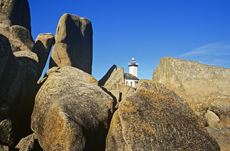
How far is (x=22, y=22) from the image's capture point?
12250 mm

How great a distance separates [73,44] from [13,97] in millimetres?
9744

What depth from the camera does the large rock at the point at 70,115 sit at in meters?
4.41

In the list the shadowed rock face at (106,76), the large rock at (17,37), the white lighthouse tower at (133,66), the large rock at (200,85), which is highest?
the white lighthouse tower at (133,66)

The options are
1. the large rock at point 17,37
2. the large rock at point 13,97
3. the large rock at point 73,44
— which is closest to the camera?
the large rock at point 13,97

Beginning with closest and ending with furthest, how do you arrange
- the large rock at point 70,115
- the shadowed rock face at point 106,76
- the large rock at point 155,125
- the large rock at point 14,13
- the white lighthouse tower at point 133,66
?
the large rock at point 70,115 → the large rock at point 155,125 → the large rock at point 14,13 → the shadowed rock face at point 106,76 → the white lighthouse tower at point 133,66

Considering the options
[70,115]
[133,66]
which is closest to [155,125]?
[70,115]

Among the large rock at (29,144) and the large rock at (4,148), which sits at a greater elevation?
→ the large rock at (29,144)

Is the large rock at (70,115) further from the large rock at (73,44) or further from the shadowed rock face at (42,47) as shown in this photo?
the large rock at (73,44)

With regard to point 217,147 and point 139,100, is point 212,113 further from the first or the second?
point 139,100

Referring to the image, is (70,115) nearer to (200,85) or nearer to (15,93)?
(15,93)

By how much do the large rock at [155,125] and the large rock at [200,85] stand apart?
1496mm

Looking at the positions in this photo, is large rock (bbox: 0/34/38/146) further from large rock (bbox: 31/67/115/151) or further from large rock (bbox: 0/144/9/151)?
large rock (bbox: 31/67/115/151)

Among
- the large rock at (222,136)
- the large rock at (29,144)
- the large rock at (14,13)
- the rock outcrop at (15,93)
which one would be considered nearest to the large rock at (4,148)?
the rock outcrop at (15,93)

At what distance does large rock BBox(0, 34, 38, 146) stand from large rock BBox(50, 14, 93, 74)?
721 cm
